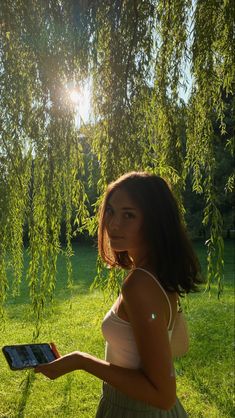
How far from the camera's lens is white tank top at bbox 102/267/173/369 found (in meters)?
1.30

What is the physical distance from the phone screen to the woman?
0.04m

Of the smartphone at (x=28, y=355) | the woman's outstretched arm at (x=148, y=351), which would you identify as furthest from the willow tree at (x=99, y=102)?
the woman's outstretched arm at (x=148, y=351)

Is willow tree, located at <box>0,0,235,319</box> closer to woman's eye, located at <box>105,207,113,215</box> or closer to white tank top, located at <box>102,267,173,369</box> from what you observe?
woman's eye, located at <box>105,207,113,215</box>

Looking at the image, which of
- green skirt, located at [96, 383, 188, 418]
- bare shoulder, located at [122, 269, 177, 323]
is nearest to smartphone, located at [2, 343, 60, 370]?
green skirt, located at [96, 383, 188, 418]

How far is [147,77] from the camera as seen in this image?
2.69 m

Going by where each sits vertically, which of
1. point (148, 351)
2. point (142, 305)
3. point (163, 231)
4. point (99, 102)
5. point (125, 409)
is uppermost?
point (99, 102)

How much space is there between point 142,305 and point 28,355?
1.59 ft

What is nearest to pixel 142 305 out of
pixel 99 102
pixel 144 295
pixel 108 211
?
pixel 144 295

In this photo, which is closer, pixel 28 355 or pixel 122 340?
pixel 122 340

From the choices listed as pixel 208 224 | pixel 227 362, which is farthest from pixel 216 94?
pixel 227 362

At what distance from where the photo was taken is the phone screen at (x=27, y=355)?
1425mm

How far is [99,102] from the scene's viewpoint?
8.69 feet

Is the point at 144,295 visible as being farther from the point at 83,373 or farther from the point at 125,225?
the point at 83,373

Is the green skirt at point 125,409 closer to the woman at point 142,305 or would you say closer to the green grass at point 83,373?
the woman at point 142,305
